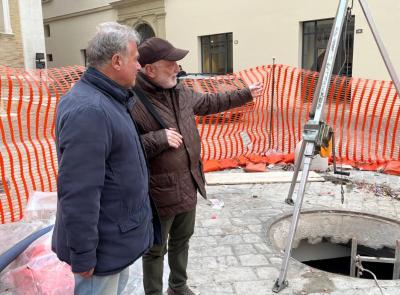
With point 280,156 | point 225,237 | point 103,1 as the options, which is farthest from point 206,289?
point 103,1

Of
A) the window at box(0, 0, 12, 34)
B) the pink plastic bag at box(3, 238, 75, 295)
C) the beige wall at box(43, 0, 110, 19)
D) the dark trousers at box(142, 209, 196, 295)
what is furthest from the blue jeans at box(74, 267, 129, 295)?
the beige wall at box(43, 0, 110, 19)

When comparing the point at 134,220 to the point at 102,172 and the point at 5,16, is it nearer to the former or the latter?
the point at 102,172

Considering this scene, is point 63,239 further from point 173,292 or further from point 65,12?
point 65,12

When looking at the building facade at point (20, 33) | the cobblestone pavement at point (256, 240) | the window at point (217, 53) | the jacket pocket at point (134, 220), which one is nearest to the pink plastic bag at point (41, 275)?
the cobblestone pavement at point (256, 240)

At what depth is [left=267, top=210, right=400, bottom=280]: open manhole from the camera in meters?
4.55

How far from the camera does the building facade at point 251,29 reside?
40.8 ft

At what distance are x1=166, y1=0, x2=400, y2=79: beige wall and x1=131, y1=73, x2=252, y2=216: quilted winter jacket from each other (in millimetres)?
10803

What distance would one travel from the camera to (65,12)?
26312mm

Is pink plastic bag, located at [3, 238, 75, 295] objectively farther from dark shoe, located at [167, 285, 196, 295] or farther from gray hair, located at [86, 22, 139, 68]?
gray hair, located at [86, 22, 139, 68]

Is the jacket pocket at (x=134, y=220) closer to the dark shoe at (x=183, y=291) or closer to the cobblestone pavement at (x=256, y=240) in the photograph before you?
the dark shoe at (x=183, y=291)

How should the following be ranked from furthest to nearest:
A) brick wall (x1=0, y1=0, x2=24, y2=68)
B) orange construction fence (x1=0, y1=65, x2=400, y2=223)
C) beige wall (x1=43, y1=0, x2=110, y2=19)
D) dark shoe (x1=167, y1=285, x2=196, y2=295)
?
beige wall (x1=43, y1=0, x2=110, y2=19), brick wall (x1=0, y1=0, x2=24, y2=68), orange construction fence (x1=0, y1=65, x2=400, y2=223), dark shoe (x1=167, y1=285, x2=196, y2=295)

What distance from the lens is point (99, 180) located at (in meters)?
1.79

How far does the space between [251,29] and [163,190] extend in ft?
49.3

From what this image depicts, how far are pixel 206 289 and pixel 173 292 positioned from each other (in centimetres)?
31
